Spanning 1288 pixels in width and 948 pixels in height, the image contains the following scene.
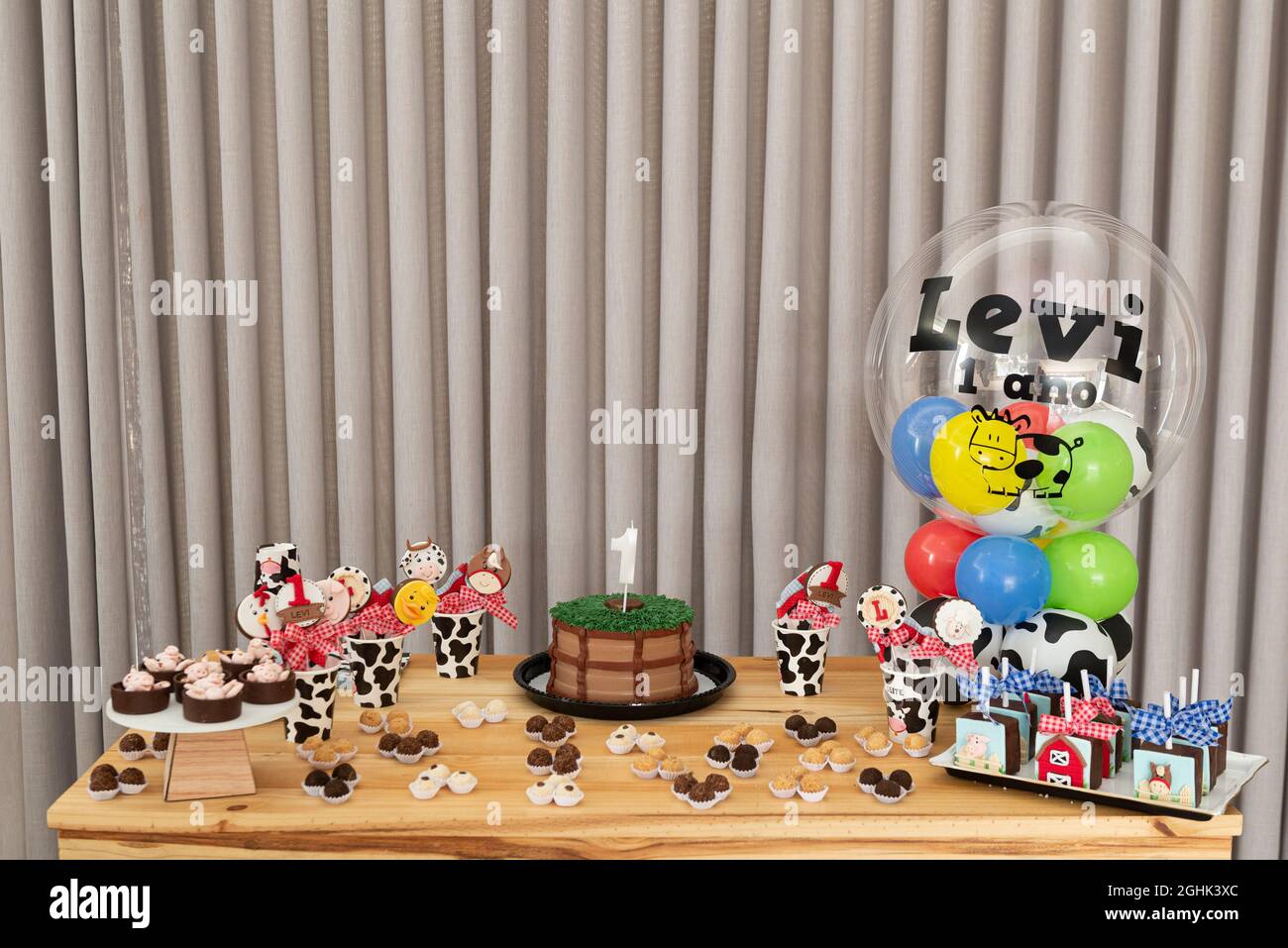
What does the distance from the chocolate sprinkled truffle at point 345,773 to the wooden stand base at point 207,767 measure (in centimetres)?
9

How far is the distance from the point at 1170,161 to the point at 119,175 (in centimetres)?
178

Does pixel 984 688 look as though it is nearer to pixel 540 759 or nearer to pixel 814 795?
pixel 814 795

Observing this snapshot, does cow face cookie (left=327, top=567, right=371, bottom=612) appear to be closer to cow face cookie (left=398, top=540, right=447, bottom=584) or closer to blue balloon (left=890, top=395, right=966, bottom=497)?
cow face cookie (left=398, top=540, right=447, bottom=584)

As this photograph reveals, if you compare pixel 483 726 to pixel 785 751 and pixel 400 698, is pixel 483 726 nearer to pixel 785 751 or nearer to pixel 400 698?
pixel 400 698

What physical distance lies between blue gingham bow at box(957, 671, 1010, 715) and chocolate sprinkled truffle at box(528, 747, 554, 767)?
18.9 inches

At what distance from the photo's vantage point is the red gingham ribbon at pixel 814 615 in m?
1.43

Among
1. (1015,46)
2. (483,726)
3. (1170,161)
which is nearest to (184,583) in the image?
(483,726)

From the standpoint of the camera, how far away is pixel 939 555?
1.35 meters

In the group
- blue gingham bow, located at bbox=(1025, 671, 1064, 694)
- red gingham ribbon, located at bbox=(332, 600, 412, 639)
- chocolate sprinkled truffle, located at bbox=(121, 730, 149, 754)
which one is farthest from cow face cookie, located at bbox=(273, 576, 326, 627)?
blue gingham bow, located at bbox=(1025, 671, 1064, 694)

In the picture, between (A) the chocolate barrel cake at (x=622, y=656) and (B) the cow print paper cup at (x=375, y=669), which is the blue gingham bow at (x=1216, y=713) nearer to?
(A) the chocolate barrel cake at (x=622, y=656)

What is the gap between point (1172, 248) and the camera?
172 centimetres

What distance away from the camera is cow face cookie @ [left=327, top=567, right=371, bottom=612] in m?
1.33

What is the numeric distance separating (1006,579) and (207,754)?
900 mm
